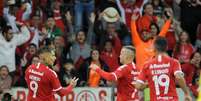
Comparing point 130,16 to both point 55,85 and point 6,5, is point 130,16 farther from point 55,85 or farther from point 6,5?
point 55,85

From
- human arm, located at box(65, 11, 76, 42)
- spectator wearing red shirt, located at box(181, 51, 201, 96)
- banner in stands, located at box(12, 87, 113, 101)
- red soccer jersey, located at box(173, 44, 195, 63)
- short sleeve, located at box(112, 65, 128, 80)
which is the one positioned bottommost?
banner in stands, located at box(12, 87, 113, 101)

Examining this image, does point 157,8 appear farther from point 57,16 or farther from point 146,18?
point 57,16

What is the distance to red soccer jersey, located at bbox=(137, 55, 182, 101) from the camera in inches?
480

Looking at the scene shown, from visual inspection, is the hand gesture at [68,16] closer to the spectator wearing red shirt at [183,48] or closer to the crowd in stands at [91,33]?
the crowd in stands at [91,33]

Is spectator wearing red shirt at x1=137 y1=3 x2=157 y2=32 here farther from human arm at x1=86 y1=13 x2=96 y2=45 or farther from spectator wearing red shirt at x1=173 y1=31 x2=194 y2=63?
human arm at x1=86 y1=13 x2=96 y2=45

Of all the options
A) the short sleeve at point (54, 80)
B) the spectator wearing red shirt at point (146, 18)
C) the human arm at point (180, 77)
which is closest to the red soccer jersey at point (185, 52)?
the spectator wearing red shirt at point (146, 18)

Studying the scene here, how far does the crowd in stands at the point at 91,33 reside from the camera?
680 inches

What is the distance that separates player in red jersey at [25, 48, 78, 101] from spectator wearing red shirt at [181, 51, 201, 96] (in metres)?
4.65

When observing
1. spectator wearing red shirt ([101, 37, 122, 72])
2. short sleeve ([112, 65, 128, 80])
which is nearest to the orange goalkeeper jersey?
spectator wearing red shirt ([101, 37, 122, 72])

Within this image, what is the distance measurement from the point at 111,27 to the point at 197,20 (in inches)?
105

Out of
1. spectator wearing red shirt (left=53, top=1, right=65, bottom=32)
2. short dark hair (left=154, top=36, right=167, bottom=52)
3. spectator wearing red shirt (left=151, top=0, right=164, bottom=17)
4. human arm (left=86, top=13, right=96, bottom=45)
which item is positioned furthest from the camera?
spectator wearing red shirt (left=151, top=0, right=164, bottom=17)

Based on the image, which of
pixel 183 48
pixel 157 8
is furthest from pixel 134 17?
pixel 157 8

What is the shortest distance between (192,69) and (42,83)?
5408 mm

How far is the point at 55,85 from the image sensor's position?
13.2 meters
